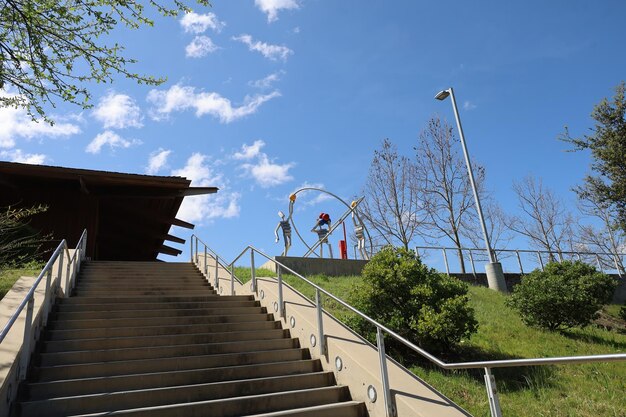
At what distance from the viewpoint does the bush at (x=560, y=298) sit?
384 inches

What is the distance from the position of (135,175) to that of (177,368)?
1139cm

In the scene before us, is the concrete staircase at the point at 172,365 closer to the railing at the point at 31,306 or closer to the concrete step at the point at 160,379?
the concrete step at the point at 160,379

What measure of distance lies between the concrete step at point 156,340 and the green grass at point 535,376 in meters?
2.33

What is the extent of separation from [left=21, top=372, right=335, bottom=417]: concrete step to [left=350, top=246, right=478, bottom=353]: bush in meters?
2.26

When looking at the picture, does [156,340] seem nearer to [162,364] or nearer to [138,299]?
[162,364]

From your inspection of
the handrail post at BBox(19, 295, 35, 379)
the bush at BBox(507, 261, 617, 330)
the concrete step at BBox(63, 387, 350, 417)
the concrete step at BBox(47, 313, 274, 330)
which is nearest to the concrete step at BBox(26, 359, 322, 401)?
the handrail post at BBox(19, 295, 35, 379)

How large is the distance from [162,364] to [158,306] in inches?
90.9

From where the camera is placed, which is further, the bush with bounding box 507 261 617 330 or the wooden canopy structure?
the wooden canopy structure

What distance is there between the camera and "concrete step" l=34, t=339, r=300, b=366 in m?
4.79

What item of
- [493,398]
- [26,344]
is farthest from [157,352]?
[493,398]

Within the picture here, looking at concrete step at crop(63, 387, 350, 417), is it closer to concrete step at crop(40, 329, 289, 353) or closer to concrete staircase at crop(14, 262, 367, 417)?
concrete staircase at crop(14, 262, 367, 417)

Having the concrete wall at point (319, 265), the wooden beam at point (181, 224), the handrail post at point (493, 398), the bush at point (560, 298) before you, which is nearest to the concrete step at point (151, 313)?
the handrail post at point (493, 398)

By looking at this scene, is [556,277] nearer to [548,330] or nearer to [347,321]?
[548,330]

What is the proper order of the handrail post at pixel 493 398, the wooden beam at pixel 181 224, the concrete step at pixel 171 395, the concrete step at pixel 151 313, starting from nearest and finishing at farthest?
1. the handrail post at pixel 493 398
2. the concrete step at pixel 171 395
3. the concrete step at pixel 151 313
4. the wooden beam at pixel 181 224
